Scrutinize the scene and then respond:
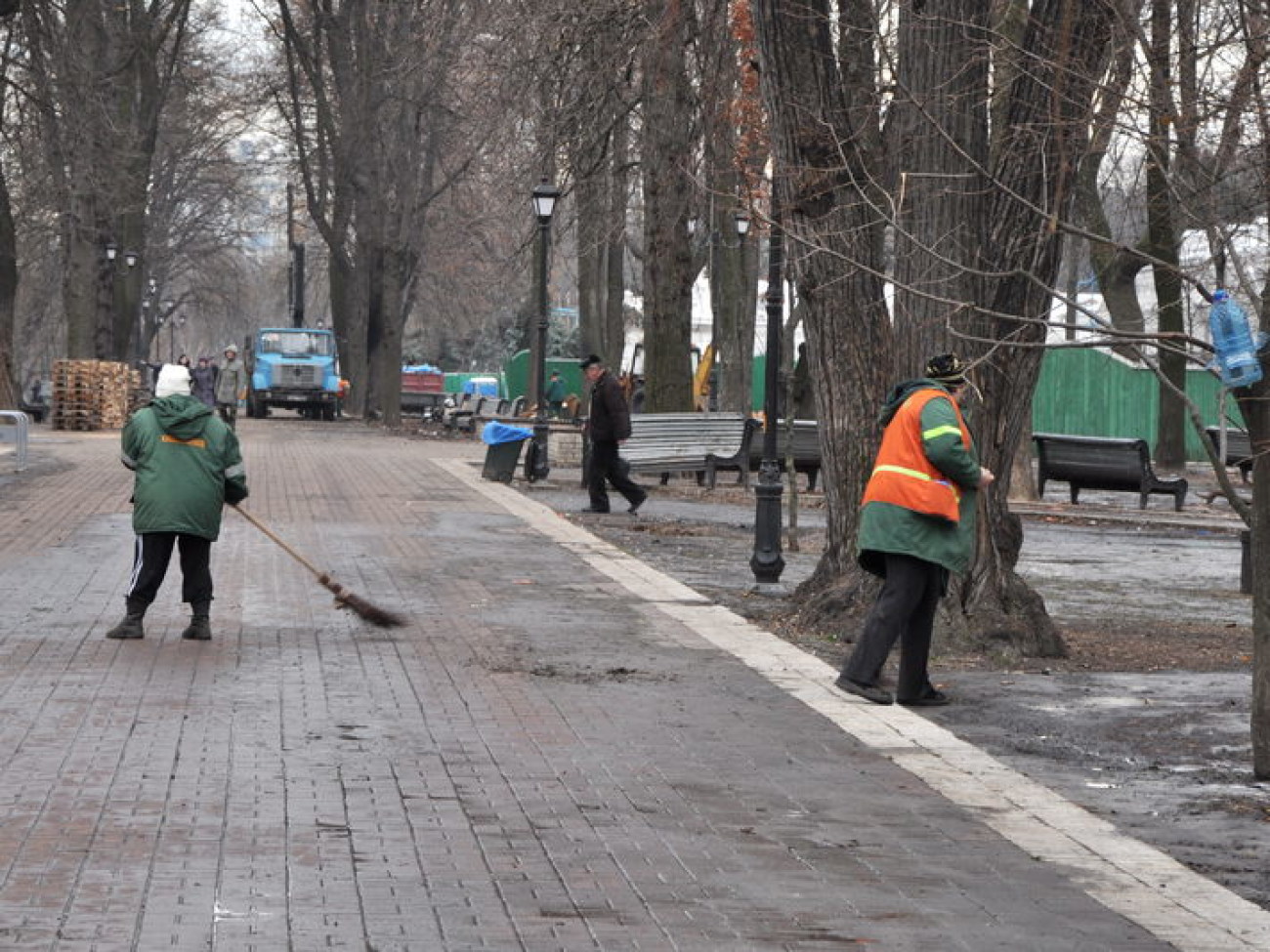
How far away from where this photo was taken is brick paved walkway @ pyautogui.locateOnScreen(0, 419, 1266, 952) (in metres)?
5.76

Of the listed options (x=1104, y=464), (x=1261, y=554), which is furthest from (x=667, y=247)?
(x=1261, y=554)

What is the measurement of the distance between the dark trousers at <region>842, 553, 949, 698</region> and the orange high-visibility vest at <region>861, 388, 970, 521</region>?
0.84ft

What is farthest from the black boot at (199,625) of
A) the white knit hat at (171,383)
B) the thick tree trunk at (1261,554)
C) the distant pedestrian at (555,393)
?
the distant pedestrian at (555,393)

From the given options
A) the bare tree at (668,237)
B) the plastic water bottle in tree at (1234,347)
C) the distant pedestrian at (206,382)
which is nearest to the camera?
the plastic water bottle in tree at (1234,347)

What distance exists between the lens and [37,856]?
6.34 metres

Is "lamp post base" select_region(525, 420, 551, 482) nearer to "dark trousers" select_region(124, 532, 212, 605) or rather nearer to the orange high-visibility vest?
"dark trousers" select_region(124, 532, 212, 605)

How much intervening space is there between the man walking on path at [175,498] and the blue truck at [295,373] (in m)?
43.6

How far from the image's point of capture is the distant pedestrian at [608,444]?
22.3 metres

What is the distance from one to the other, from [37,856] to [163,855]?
36 cm

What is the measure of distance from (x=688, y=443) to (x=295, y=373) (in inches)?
1180

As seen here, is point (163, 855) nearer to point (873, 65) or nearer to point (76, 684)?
point (76, 684)

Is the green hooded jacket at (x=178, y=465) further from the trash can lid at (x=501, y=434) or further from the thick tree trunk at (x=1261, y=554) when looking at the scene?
the trash can lid at (x=501, y=434)

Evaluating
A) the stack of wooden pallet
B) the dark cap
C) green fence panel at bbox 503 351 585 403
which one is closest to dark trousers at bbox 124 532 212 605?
the dark cap

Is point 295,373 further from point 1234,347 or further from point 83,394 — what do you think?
point 1234,347
